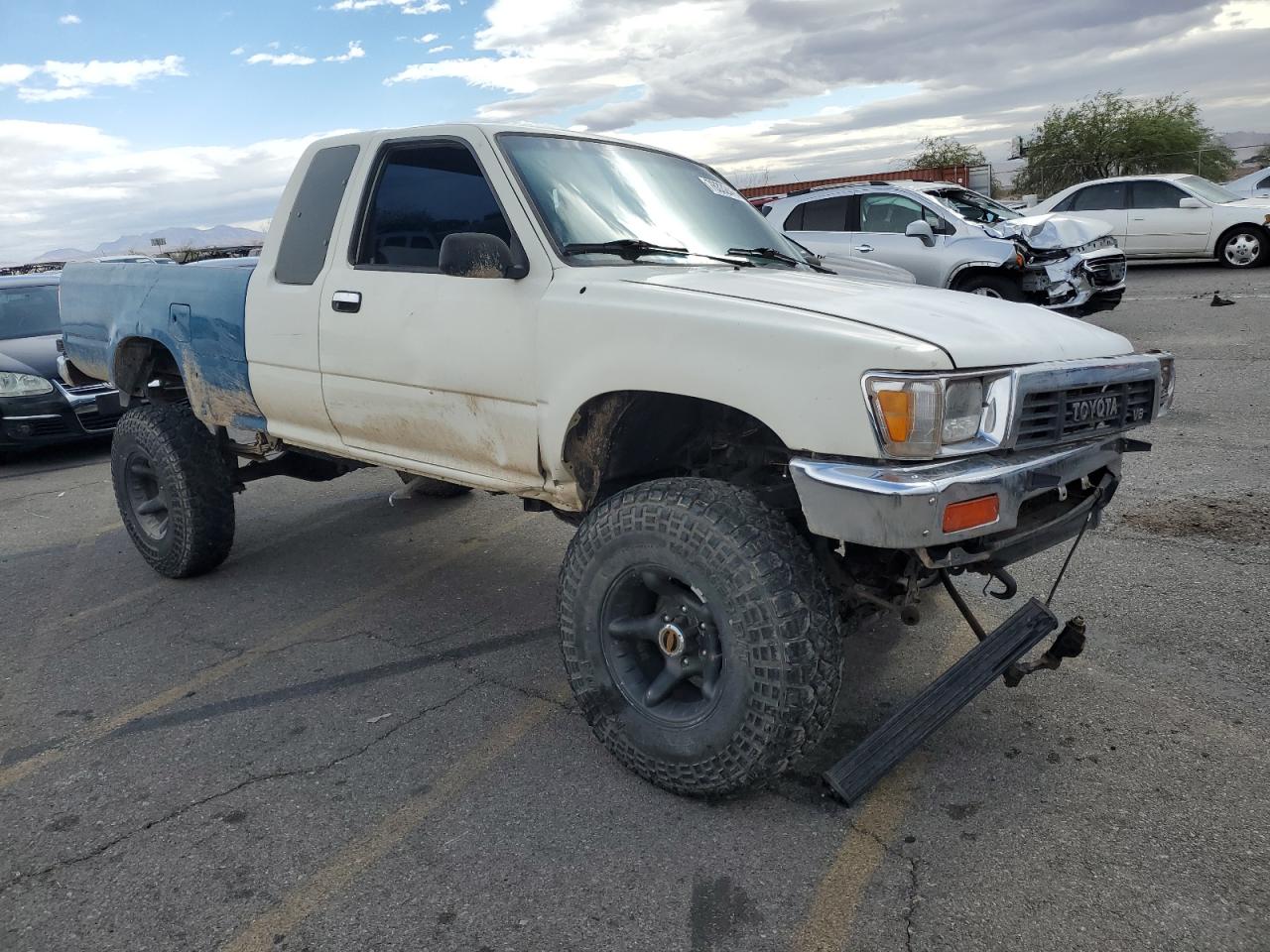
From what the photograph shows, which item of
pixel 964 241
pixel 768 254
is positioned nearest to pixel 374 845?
pixel 768 254

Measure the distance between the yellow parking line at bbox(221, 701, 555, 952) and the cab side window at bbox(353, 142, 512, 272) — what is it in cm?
172

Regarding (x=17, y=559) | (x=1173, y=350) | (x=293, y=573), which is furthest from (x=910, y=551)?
(x=1173, y=350)

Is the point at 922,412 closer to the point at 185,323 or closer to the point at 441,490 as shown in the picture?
the point at 185,323

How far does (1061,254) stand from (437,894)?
10.1 meters

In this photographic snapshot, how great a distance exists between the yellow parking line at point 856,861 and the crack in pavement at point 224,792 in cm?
159

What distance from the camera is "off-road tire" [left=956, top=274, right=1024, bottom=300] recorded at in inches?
419

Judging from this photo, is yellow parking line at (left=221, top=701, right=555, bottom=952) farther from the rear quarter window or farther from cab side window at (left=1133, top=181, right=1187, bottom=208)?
cab side window at (left=1133, top=181, right=1187, bottom=208)

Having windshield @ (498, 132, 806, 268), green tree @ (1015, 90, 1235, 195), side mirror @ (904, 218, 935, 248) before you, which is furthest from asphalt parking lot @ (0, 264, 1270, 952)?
green tree @ (1015, 90, 1235, 195)

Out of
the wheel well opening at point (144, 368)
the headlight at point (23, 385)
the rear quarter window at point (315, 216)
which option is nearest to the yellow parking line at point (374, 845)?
the rear quarter window at point (315, 216)

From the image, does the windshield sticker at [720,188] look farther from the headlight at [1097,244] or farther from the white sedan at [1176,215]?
the white sedan at [1176,215]

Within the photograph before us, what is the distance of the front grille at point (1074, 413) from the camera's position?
8.82 ft

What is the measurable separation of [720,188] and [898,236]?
25.6 feet

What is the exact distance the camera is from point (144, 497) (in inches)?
207

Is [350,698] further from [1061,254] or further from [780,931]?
[1061,254]
